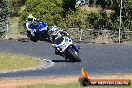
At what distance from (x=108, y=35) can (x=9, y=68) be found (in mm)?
18080

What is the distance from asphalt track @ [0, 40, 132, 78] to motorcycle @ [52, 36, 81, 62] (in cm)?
36

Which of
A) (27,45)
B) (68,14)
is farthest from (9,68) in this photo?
(68,14)

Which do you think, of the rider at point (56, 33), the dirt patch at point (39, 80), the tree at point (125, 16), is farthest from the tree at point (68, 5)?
the dirt patch at point (39, 80)

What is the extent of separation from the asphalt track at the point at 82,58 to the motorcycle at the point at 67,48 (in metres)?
0.36

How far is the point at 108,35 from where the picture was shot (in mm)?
36188

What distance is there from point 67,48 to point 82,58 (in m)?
2.31

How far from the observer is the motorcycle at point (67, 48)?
21391 millimetres

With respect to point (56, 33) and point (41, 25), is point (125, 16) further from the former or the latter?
point (56, 33)

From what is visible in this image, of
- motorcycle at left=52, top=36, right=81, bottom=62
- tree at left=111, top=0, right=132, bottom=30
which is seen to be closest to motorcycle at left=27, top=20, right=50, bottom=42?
motorcycle at left=52, top=36, right=81, bottom=62

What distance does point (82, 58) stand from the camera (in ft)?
77.1

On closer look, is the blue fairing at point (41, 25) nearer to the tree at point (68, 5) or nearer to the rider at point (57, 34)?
the rider at point (57, 34)

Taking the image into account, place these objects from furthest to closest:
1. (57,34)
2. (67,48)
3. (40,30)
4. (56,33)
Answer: (40,30), (56,33), (57,34), (67,48)

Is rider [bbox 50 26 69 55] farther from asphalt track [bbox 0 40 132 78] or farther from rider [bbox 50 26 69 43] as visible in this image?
asphalt track [bbox 0 40 132 78]

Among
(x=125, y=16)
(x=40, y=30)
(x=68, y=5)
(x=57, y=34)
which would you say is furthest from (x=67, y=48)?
(x=68, y=5)
